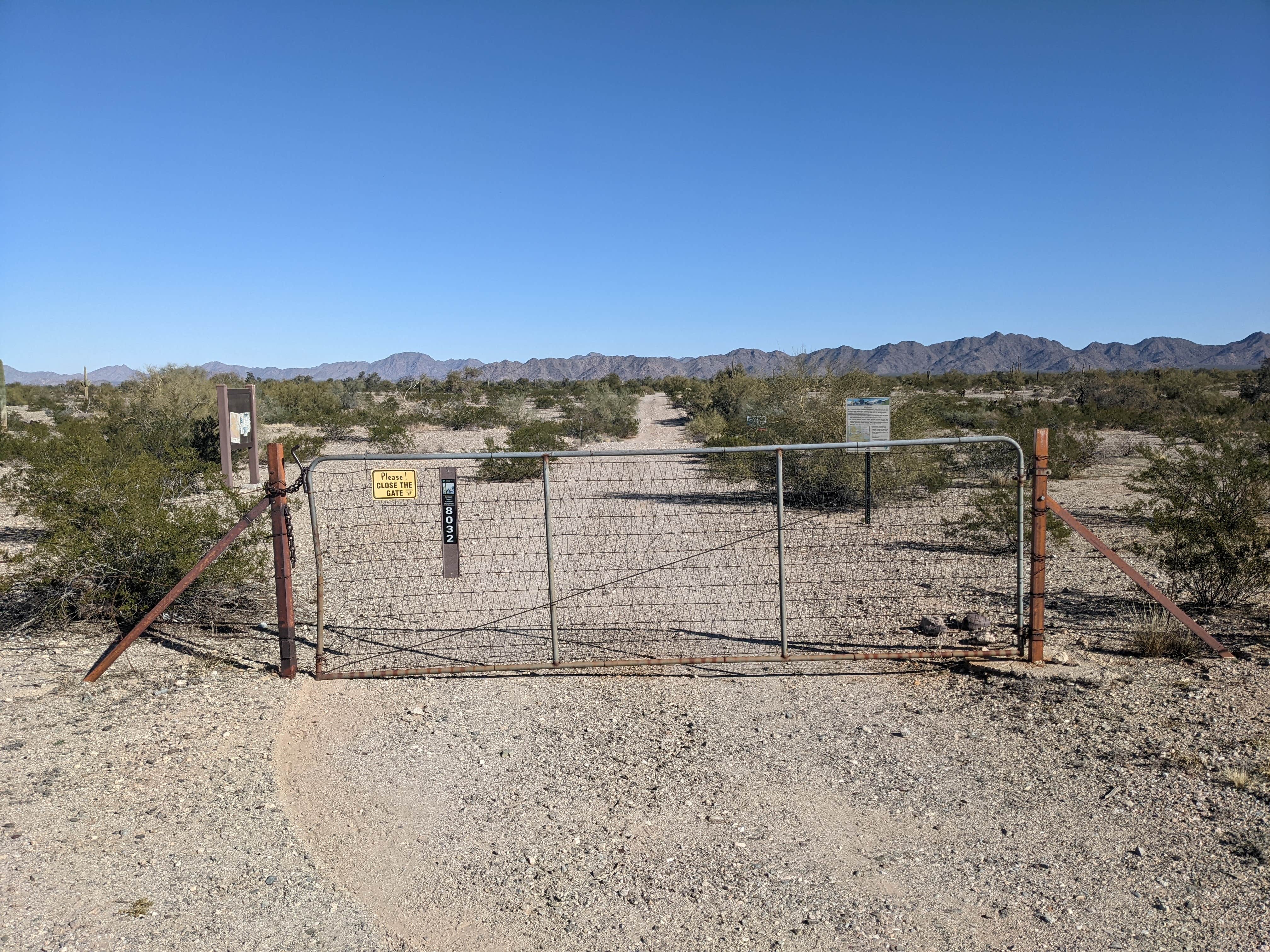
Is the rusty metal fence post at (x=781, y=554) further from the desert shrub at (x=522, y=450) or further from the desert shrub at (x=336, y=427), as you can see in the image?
the desert shrub at (x=336, y=427)

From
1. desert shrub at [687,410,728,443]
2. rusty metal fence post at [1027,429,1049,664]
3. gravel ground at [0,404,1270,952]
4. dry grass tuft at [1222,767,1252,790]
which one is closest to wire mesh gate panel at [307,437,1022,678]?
rusty metal fence post at [1027,429,1049,664]

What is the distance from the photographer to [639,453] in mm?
7414

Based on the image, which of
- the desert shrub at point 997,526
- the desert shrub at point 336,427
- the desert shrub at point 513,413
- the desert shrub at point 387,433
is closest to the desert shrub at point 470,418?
the desert shrub at point 513,413

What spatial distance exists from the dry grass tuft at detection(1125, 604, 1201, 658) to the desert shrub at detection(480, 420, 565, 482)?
941 centimetres

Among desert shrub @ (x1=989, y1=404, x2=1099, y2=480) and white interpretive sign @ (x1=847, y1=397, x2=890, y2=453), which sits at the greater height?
white interpretive sign @ (x1=847, y1=397, x2=890, y2=453)

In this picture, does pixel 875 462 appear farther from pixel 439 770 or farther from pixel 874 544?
pixel 439 770

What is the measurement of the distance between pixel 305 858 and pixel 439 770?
1.27 m

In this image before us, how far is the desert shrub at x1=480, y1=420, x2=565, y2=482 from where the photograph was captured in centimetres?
2172

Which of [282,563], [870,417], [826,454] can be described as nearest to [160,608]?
[282,563]

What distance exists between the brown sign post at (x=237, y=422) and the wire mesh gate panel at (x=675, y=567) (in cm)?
168

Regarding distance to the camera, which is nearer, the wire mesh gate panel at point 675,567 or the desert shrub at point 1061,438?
the wire mesh gate panel at point 675,567

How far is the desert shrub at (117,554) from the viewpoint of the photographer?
8180 mm

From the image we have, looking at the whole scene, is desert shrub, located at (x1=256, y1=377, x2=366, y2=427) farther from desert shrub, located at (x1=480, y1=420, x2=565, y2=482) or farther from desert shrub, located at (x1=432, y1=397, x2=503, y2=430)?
desert shrub, located at (x1=480, y1=420, x2=565, y2=482)

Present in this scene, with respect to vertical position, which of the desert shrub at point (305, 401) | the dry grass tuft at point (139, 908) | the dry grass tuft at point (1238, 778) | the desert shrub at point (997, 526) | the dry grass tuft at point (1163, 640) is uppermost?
the desert shrub at point (305, 401)
